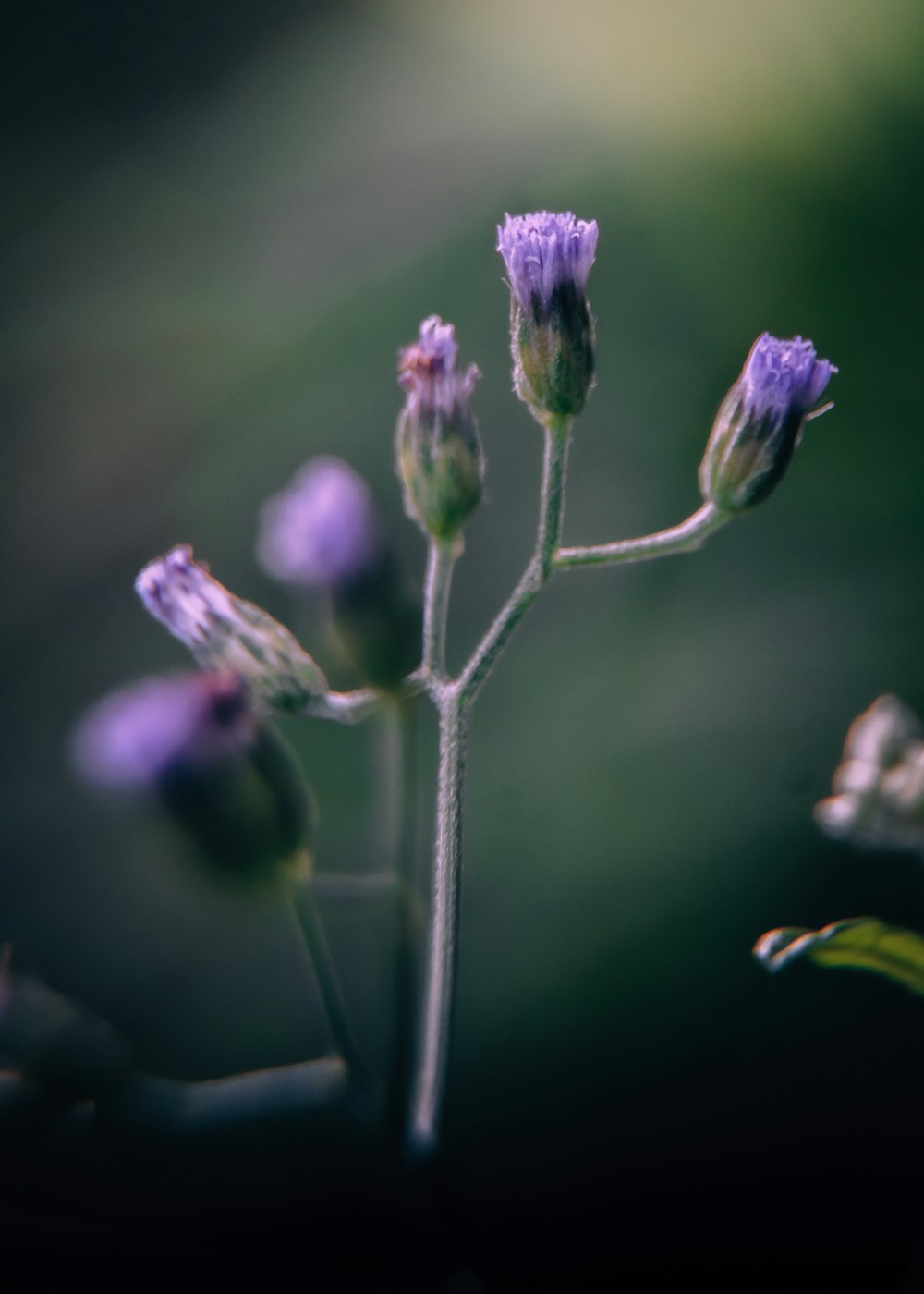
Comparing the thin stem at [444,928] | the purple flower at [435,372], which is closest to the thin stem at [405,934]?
the thin stem at [444,928]

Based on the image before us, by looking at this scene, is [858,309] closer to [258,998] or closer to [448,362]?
[448,362]

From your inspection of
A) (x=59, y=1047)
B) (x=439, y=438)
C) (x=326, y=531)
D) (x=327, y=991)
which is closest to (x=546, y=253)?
(x=439, y=438)

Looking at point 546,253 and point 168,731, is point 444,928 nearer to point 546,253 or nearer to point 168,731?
point 168,731

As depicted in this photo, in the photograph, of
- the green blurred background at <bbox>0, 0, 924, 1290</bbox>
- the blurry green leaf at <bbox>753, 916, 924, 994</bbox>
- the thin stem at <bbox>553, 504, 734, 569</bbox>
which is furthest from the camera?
the green blurred background at <bbox>0, 0, 924, 1290</bbox>

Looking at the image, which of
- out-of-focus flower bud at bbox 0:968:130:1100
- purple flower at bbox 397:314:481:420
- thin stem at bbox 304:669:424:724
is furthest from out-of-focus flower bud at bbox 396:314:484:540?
out-of-focus flower bud at bbox 0:968:130:1100

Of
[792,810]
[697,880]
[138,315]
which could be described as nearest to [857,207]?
[792,810]

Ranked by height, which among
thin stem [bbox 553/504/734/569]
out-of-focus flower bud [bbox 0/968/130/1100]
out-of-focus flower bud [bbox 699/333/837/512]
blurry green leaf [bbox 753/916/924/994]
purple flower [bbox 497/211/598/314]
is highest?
purple flower [bbox 497/211/598/314]

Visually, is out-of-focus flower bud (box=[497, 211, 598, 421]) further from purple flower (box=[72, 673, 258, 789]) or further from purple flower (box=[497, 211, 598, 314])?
purple flower (box=[72, 673, 258, 789])
